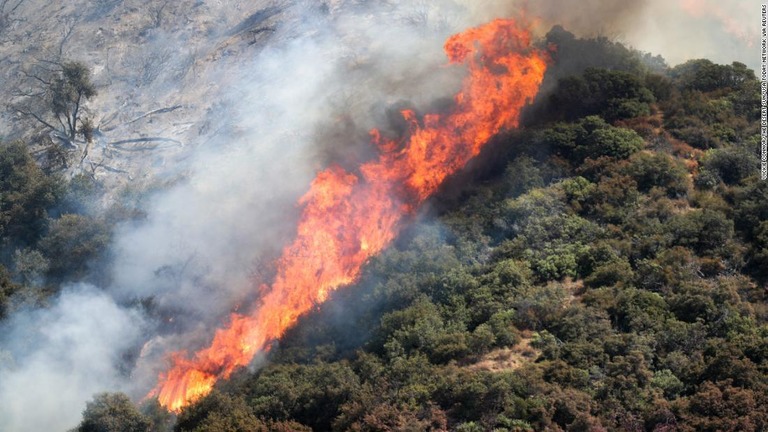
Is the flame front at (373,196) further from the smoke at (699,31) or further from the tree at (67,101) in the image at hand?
the tree at (67,101)

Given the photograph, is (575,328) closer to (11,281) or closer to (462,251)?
(462,251)

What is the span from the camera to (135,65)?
2527 inches

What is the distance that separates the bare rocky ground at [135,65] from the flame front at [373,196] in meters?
14.6

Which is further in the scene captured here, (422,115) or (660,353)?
(422,115)

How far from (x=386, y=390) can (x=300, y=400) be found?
3887mm

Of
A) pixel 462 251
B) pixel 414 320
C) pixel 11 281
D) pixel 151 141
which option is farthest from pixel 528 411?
pixel 151 141

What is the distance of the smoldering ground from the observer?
41656 millimetres

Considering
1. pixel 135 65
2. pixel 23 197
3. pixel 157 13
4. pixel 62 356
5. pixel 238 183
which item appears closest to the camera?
pixel 62 356

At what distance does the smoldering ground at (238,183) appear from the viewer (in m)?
41.7

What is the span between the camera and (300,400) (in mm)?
35781

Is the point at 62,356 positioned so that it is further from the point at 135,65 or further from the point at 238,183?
the point at 135,65

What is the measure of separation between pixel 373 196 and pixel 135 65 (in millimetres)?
28039

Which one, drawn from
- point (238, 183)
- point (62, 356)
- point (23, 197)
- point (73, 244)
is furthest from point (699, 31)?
point (62, 356)

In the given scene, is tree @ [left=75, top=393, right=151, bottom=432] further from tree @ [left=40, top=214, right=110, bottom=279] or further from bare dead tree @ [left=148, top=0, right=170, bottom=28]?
bare dead tree @ [left=148, top=0, right=170, bottom=28]
